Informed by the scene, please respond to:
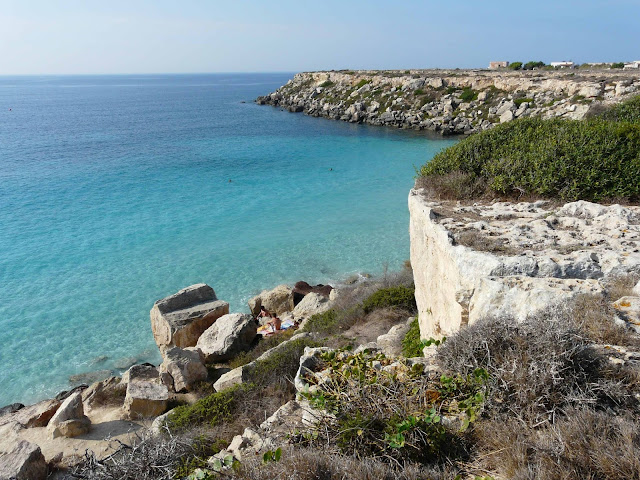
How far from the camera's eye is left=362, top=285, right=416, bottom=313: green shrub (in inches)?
471

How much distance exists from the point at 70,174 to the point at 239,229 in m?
17.9

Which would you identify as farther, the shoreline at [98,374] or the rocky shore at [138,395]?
the shoreline at [98,374]

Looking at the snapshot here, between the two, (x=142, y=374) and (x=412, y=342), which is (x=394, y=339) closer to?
(x=412, y=342)

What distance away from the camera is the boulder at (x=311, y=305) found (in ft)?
46.8

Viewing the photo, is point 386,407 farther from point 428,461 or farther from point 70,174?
point 70,174

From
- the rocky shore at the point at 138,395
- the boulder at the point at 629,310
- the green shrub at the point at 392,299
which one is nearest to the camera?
the boulder at the point at 629,310

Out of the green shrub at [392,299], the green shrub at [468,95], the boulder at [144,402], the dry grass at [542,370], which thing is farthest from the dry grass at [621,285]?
the green shrub at [468,95]

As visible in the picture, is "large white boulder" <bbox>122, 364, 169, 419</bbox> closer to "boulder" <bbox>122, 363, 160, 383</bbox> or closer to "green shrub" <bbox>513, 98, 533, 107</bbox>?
"boulder" <bbox>122, 363, 160, 383</bbox>

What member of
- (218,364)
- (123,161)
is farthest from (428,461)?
(123,161)

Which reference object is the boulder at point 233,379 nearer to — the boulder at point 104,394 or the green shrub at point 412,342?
the boulder at point 104,394

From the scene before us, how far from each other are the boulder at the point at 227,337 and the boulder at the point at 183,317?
68 centimetres

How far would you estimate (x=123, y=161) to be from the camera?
36688mm

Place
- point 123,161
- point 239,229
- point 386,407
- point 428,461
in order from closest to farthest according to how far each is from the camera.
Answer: point 428,461
point 386,407
point 239,229
point 123,161

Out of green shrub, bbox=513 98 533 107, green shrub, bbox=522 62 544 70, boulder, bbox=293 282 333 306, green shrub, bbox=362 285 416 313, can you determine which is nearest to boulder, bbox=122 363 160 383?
green shrub, bbox=362 285 416 313
